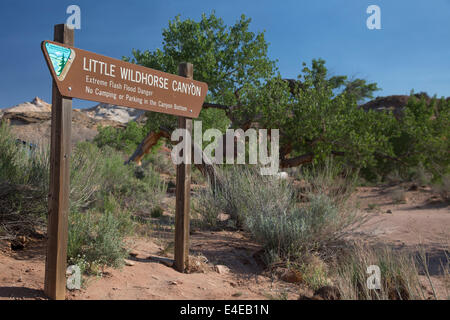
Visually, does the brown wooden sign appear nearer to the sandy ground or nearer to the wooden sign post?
the wooden sign post

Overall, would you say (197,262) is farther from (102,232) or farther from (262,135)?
(262,135)

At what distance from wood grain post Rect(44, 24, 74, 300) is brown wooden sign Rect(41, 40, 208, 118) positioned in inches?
7.1

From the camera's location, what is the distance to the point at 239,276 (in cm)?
517

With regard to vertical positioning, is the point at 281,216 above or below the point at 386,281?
above

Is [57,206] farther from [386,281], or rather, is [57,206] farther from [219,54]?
[219,54]

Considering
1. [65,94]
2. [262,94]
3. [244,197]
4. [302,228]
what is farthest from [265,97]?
[65,94]

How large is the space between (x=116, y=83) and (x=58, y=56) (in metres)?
0.66

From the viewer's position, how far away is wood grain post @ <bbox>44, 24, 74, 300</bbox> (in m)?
3.47

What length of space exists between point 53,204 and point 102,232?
1.33 meters

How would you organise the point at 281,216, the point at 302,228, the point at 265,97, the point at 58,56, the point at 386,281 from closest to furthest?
the point at 58,56 < the point at 386,281 < the point at 302,228 < the point at 281,216 < the point at 265,97

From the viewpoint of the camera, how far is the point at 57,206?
3.49 m

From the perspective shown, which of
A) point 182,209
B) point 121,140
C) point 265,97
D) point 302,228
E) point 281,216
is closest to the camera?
point 182,209

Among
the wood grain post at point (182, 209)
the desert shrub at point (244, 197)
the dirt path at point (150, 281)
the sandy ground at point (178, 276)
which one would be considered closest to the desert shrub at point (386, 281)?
the sandy ground at point (178, 276)

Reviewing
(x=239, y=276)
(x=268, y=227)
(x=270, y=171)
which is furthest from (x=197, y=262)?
(x=270, y=171)
